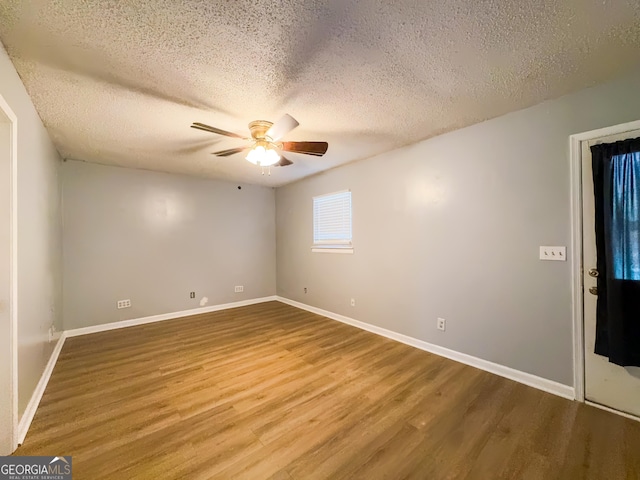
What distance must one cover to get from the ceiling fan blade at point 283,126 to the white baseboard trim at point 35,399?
264 centimetres

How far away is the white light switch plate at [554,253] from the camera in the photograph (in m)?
2.03

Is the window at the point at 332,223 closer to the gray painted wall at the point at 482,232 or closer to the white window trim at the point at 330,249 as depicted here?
the white window trim at the point at 330,249

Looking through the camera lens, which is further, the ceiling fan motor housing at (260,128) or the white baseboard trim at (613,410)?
the ceiling fan motor housing at (260,128)

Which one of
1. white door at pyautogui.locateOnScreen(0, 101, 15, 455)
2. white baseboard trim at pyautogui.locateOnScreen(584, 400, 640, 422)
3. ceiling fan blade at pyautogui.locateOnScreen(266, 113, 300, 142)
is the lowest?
white baseboard trim at pyautogui.locateOnScreen(584, 400, 640, 422)

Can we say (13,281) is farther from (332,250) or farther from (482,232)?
(482,232)

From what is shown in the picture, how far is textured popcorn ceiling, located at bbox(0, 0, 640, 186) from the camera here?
1257mm

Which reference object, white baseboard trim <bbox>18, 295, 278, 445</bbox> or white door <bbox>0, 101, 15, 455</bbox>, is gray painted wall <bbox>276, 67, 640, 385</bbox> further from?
white door <bbox>0, 101, 15, 455</bbox>

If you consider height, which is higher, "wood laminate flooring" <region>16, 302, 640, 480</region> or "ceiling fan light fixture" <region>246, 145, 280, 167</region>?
"ceiling fan light fixture" <region>246, 145, 280, 167</region>

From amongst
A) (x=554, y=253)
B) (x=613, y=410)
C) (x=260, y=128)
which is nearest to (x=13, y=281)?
(x=260, y=128)

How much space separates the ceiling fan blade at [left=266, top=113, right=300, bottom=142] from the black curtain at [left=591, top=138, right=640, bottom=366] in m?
2.24

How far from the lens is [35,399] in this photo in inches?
76.6

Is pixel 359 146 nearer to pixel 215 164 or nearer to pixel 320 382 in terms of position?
pixel 215 164

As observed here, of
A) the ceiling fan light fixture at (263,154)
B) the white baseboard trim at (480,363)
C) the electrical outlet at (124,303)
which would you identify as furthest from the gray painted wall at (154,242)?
the ceiling fan light fixture at (263,154)

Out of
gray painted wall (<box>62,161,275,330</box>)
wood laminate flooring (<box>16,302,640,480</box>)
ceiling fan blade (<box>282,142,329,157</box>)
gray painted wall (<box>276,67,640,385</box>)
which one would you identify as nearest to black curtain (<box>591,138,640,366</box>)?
gray painted wall (<box>276,67,640,385</box>)
